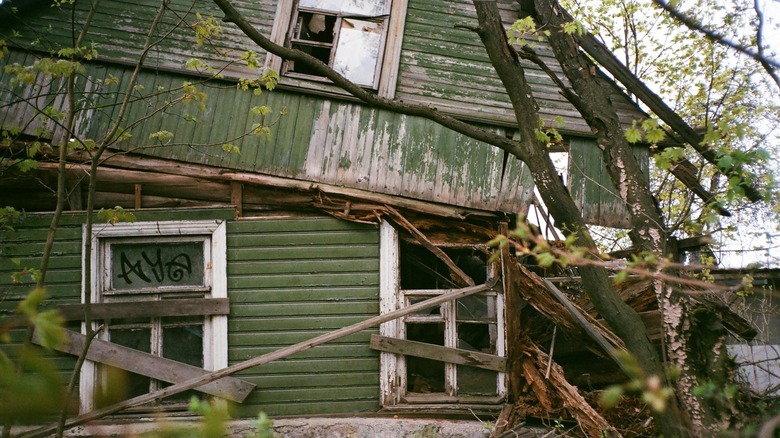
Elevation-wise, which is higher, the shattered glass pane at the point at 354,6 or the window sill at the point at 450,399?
the shattered glass pane at the point at 354,6

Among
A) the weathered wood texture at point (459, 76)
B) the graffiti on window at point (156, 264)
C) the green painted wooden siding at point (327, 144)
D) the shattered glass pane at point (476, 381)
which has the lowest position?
the shattered glass pane at point (476, 381)

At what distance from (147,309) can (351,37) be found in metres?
3.81

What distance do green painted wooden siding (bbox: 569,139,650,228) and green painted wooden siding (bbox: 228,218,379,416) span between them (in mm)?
2381

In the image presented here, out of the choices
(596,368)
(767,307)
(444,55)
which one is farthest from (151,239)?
(767,307)

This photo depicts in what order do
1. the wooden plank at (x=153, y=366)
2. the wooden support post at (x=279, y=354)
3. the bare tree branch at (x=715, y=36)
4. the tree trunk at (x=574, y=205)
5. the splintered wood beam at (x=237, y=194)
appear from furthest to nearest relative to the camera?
the splintered wood beam at (x=237, y=194), the wooden plank at (x=153, y=366), the wooden support post at (x=279, y=354), the tree trunk at (x=574, y=205), the bare tree branch at (x=715, y=36)

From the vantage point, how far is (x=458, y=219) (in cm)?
686

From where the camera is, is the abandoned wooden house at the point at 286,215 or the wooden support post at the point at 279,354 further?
the abandoned wooden house at the point at 286,215

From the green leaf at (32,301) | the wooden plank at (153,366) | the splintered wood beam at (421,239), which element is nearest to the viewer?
the green leaf at (32,301)

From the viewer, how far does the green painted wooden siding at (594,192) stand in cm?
713

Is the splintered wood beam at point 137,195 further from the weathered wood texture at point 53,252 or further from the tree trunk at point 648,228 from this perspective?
the tree trunk at point 648,228

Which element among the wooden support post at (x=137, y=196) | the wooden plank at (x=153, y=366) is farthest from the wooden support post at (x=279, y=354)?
the wooden support post at (x=137, y=196)

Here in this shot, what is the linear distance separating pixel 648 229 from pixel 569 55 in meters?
1.80

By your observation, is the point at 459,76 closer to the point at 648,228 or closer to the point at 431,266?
the point at 431,266

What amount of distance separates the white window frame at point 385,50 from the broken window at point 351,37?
0.06 metres
